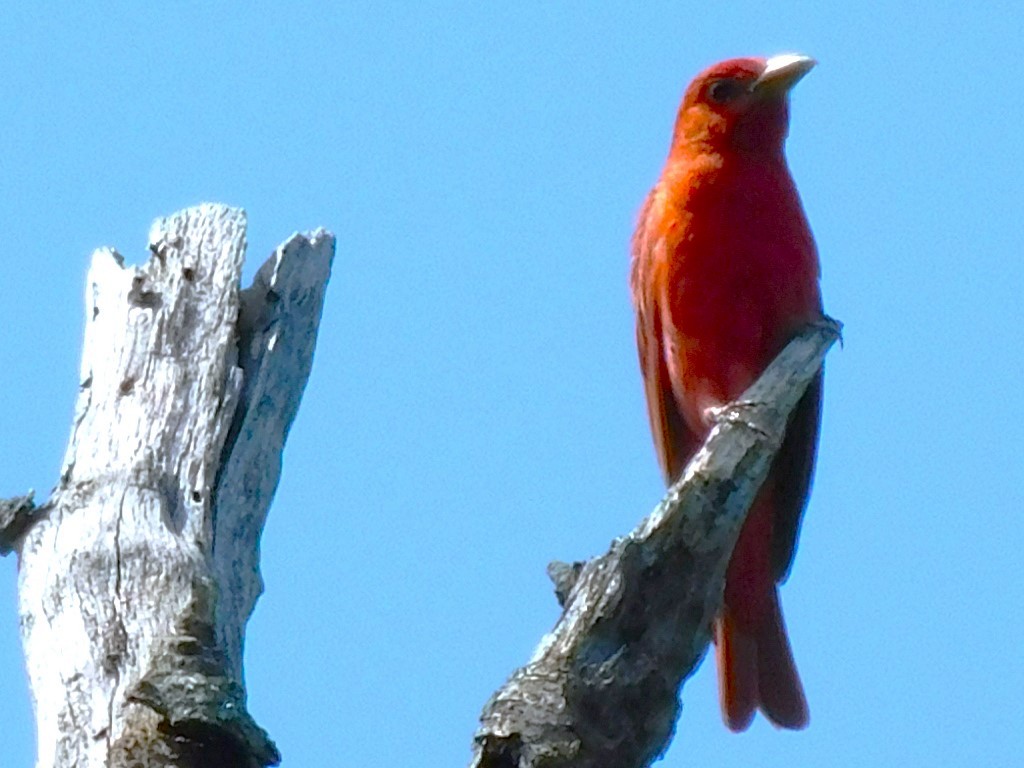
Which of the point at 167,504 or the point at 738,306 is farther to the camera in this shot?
the point at 738,306

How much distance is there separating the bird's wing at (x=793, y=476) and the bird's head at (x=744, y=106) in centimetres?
93

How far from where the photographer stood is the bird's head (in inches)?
239

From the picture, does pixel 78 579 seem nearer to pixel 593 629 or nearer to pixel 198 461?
pixel 198 461

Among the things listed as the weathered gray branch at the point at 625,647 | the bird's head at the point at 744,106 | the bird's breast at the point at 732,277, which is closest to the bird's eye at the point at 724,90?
the bird's head at the point at 744,106

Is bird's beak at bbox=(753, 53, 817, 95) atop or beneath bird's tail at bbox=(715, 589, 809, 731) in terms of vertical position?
atop

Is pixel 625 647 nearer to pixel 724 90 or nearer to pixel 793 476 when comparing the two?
pixel 793 476

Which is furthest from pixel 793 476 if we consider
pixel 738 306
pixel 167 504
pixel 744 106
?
pixel 167 504

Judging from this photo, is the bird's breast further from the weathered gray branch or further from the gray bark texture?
the weathered gray branch

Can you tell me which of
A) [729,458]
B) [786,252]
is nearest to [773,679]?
[786,252]

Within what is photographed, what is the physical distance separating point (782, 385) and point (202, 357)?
162 cm

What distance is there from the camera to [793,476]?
592 cm

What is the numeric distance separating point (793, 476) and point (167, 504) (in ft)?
8.01

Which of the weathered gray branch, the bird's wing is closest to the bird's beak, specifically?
the bird's wing

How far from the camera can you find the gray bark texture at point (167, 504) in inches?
145
